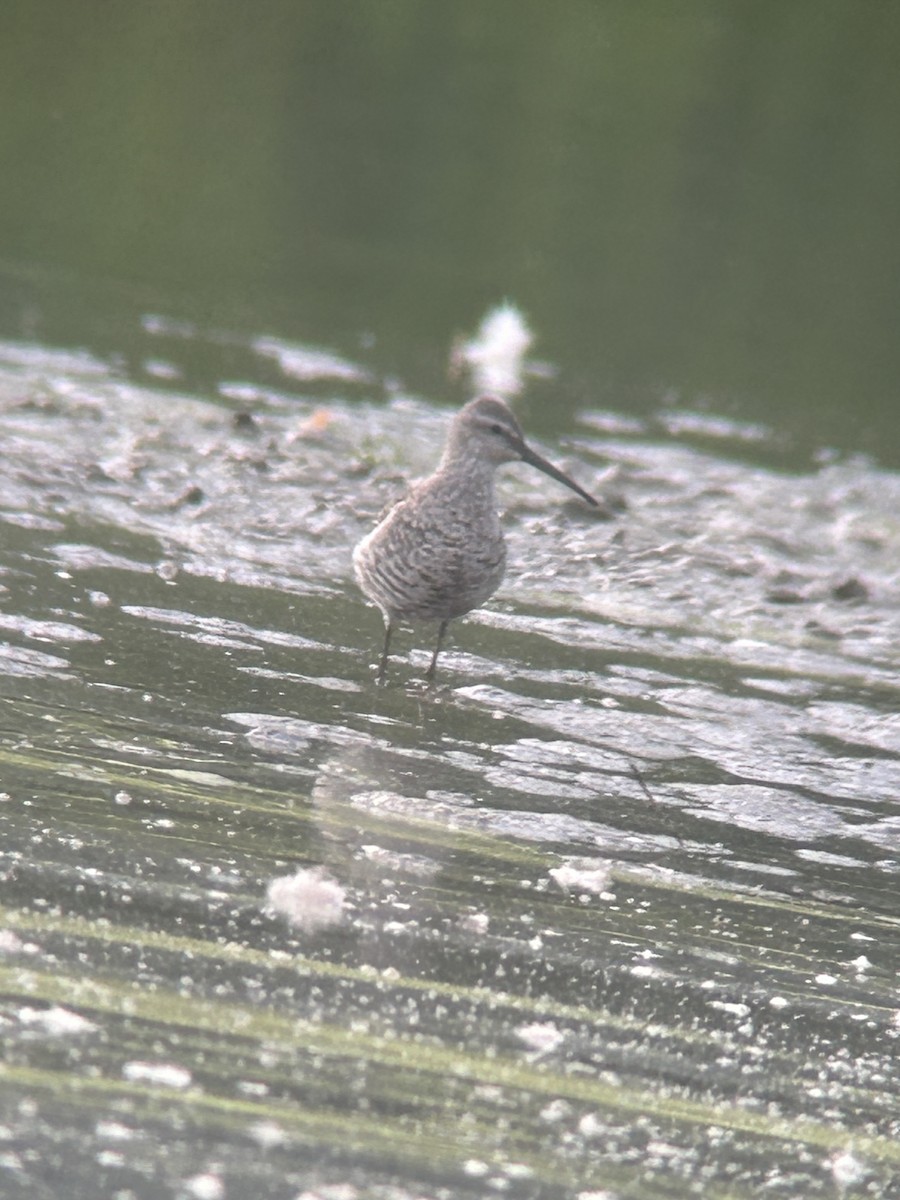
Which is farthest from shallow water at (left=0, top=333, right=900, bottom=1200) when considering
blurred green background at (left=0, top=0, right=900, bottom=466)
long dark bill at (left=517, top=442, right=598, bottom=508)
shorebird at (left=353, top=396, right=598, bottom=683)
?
blurred green background at (left=0, top=0, right=900, bottom=466)

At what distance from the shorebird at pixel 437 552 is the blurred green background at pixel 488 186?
4550 millimetres

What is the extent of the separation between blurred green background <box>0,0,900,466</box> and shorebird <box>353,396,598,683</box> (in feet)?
14.9

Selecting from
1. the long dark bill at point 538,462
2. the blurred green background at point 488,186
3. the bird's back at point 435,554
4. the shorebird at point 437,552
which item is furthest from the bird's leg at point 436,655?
the blurred green background at point 488,186

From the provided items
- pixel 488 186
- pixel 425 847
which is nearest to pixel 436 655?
pixel 425 847

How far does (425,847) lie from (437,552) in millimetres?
1939

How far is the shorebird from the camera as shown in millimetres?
6895

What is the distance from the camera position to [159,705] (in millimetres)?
6000

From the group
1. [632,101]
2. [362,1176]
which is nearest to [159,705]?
[362,1176]

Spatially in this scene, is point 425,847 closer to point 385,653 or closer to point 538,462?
point 385,653

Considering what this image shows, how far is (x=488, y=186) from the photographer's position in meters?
18.9

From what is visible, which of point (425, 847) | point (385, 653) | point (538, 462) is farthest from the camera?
point (538, 462)

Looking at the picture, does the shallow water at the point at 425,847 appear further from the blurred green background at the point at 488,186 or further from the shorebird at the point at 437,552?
the blurred green background at the point at 488,186

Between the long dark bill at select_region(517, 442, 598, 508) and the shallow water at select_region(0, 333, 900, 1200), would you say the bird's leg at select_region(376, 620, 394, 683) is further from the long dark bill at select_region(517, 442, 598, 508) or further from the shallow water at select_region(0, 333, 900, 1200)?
the long dark bill at select_region(517, 442, 598, 508)

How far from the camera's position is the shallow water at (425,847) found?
3.74m
